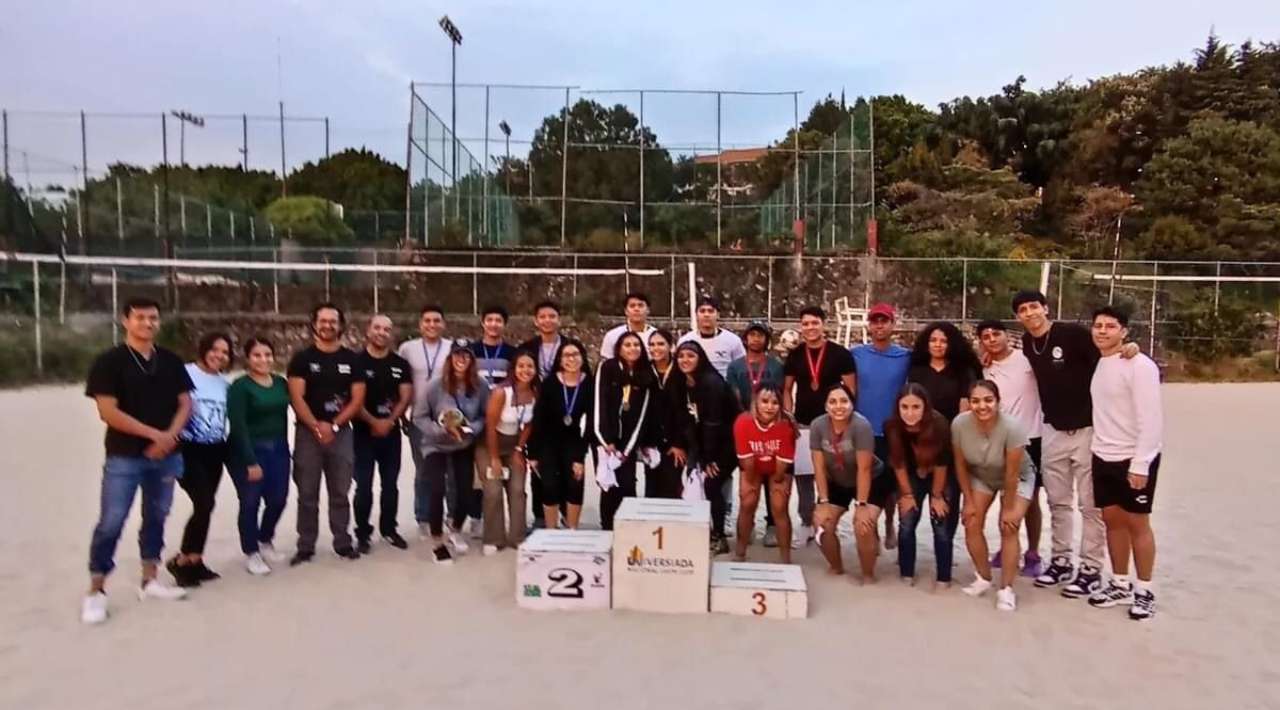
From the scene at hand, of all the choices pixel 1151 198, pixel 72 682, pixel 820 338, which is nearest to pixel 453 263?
pixel 820 338

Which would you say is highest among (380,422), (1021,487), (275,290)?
(275,290)

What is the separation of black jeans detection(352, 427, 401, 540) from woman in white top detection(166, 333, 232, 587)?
92 cm

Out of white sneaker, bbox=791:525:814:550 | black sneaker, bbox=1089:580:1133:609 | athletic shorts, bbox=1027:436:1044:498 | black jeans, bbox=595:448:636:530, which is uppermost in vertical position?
athletic shorts, bbox=1027:436:1044:498

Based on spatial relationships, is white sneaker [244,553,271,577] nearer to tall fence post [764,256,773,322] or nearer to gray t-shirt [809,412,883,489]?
gray t-shirt [809,412,883,489]

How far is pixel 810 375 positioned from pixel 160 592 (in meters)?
4.16

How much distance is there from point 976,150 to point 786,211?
15.2 metres

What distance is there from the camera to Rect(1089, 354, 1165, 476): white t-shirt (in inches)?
187

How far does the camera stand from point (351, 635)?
457 cm

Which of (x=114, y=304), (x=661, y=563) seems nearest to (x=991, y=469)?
(x=661, y=563)

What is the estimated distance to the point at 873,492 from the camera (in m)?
5.54

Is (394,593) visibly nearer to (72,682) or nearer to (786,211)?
(72,682)

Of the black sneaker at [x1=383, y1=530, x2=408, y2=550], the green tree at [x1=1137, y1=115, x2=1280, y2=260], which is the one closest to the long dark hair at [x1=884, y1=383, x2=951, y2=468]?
the black sneaker at [x1=383, y1=530, x2=408, y2=550]

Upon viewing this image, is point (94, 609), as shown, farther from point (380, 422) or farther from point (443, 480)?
point (443, 480)

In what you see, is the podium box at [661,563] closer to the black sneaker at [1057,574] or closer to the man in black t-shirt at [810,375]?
the man in black t-shirt at [810,375]
